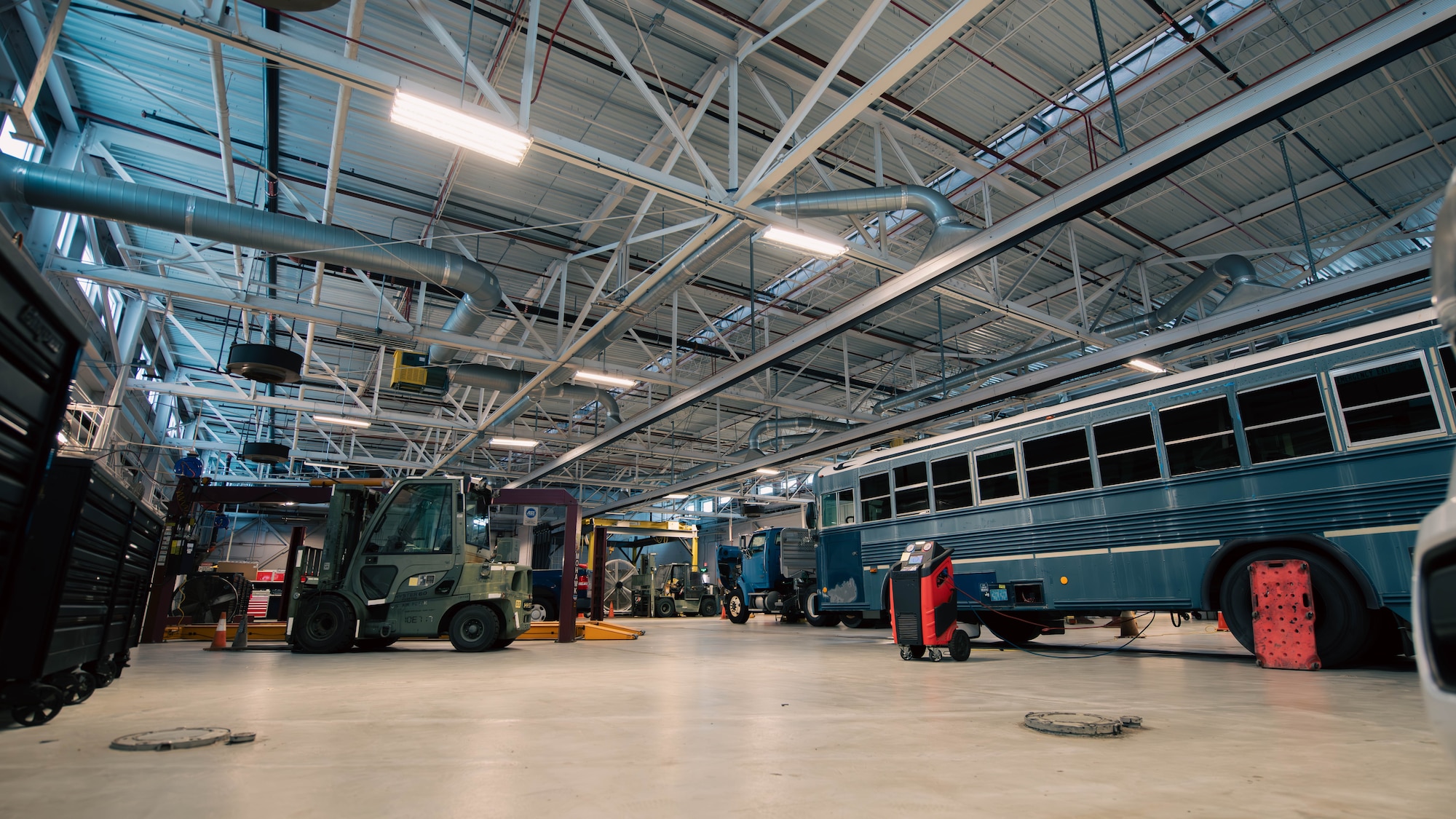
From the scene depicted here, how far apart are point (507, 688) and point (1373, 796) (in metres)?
5.46

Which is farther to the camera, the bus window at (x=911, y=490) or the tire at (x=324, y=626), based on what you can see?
the bus window at (x=911, y=490)

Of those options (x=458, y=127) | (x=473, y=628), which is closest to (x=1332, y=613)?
(x=458, y=127)

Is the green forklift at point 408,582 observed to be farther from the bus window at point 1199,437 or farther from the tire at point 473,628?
the bus window at point 1199,437

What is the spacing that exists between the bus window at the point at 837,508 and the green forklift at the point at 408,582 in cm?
575

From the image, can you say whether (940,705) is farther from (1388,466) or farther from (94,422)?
(94,422)

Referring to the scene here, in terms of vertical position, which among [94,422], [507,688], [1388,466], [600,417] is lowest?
[507,688]

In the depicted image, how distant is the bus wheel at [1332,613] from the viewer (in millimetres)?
6473

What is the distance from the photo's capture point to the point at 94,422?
12.8 m

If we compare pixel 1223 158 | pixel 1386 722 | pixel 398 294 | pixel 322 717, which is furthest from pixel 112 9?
pixel 1223 158

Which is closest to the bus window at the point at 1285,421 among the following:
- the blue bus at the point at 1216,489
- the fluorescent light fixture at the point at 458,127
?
the blue bus at the point at 1216,489

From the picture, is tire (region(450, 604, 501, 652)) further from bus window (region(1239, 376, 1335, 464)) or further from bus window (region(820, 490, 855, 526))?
bus window (region(1239, 376, 1335, 464))

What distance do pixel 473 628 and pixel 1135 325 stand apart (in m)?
12.9

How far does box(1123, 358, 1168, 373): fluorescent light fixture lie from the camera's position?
42.5 ft

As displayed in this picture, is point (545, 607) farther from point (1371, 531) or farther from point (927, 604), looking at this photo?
point (1371, 531)
